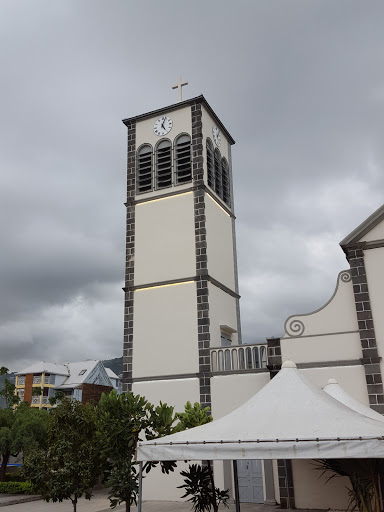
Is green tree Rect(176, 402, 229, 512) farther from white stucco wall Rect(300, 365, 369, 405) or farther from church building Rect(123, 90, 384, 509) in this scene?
white stucco wall Rect(300, 365, 369, 405)

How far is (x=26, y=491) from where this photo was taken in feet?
72.6

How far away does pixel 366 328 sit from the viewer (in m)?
15.5

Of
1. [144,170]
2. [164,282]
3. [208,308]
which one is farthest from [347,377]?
[144,170]

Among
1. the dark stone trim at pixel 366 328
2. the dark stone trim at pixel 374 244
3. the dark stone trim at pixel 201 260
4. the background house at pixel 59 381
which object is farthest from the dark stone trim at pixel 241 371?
the background house at pixel 59 381

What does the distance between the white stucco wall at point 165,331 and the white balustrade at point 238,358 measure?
0.79m

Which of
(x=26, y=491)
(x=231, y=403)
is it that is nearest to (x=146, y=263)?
(x=231, y=403)

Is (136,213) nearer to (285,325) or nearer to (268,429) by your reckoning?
(285,325)

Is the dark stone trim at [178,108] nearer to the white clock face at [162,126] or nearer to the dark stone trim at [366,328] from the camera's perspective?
the white clock face at [162,126]

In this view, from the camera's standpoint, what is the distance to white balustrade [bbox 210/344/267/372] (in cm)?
1728

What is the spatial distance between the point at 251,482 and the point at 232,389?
10.3 ft

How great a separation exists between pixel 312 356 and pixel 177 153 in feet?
35.6

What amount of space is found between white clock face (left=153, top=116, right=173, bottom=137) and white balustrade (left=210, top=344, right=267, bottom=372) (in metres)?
10.3

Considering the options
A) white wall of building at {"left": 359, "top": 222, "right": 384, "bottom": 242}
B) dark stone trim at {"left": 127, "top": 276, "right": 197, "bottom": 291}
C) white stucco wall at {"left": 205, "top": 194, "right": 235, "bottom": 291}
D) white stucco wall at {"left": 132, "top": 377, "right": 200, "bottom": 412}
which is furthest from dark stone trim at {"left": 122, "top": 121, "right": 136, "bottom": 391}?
white wall of building at {"left": 359, "top": 222, "right": 384, "bottom": 242}

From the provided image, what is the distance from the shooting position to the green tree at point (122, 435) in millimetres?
11680
